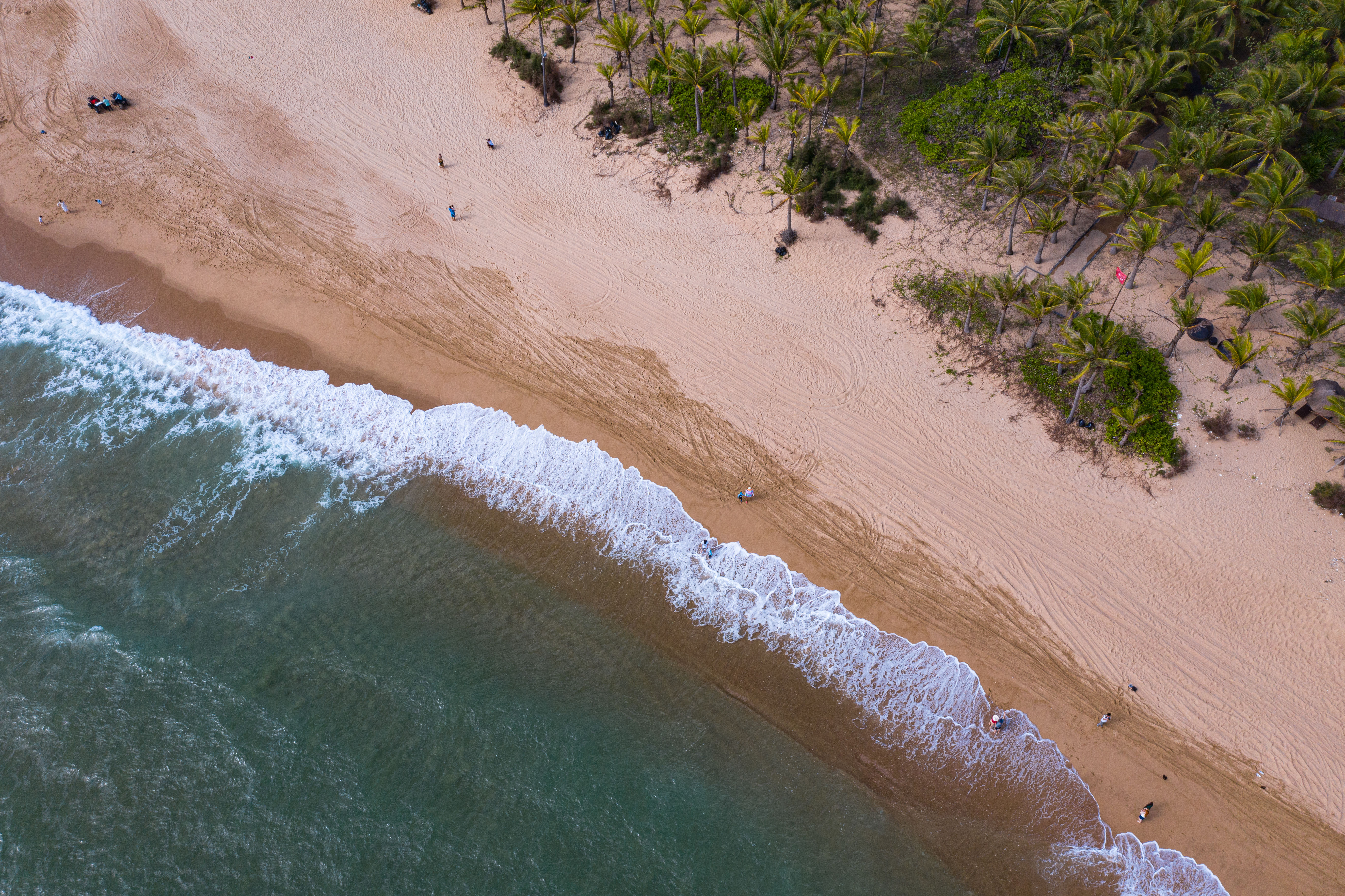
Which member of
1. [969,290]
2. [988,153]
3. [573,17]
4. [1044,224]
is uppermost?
[573,17]

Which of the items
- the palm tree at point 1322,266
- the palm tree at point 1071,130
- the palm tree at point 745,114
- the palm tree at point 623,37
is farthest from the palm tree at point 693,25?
the palm tree at point 1322,266

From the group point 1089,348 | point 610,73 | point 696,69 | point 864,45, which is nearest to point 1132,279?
point 1089,348

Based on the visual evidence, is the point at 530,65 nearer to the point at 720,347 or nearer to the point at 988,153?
the point at 720,347

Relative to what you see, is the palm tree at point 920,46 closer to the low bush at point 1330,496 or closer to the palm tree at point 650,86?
the palm tree at point 650,86

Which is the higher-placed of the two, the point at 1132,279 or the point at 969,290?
the point at 1132,279

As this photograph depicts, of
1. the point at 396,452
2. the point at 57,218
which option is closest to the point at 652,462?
the point at 396,452

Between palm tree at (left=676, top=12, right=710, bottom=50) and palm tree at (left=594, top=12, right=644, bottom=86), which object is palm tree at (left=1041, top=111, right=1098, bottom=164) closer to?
palm tree at (left=676, top=12, right=710, bottom=50)
